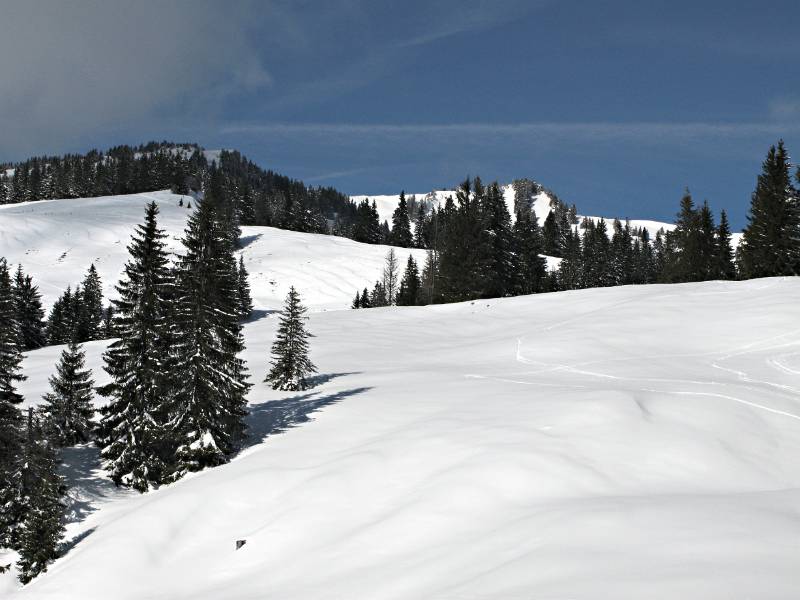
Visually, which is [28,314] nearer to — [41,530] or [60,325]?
[60,325]

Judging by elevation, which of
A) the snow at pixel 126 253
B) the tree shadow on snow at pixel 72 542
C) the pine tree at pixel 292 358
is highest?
the snow at pixel 126 253

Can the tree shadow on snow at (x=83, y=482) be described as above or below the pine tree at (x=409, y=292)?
below

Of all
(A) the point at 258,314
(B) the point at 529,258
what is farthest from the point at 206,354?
(B) the point at 529,258

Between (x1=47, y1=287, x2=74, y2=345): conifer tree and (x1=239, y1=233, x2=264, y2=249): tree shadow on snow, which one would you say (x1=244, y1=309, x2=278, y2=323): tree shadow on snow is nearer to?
(x1=47, y1=287, x2=74, y2=345): conifer tree

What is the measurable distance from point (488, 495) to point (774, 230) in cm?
5547

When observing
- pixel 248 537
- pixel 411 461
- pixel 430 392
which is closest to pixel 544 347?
pixel 430 392

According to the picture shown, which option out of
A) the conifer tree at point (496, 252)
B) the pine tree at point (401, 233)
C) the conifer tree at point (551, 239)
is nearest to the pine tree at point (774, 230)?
the conifer tree at point (496, 252)

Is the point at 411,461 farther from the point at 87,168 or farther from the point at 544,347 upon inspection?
the point at 87,168

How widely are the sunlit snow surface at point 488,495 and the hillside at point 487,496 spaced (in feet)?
0.18

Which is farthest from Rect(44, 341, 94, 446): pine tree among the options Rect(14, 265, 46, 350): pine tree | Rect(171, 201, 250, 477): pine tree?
Rect(14, 265, 46, 350): pine tree

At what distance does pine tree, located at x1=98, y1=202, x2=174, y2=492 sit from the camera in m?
21.9

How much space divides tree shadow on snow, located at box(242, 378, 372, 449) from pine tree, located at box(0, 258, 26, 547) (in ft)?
24.2

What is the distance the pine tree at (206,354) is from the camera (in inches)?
812

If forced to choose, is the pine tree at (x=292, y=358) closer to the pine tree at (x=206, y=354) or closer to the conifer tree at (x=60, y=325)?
the pine tree at (x=206, y=354)
